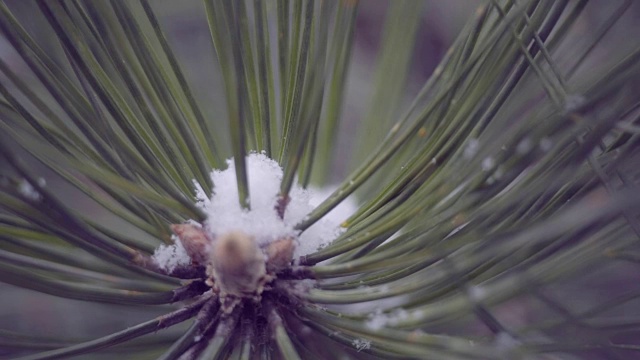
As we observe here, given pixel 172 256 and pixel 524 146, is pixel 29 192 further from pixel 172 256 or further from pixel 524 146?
pixel 524 146

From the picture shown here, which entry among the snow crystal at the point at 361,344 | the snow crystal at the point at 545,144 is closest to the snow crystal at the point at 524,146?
the snow crystal at the point at 545,144

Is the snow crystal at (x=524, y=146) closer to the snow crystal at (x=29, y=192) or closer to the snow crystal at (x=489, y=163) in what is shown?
the snow crystal at (x=489, y=163)

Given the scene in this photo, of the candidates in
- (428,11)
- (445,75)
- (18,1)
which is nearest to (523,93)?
(445,75)

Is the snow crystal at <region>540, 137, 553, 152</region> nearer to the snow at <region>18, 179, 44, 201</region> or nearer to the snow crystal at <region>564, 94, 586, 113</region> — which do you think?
the snow crystal at <region>564, 94, 586, 113</region>


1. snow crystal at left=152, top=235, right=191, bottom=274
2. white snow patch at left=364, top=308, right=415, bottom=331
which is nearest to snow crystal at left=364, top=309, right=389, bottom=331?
white snow patch at left=364, top=308, right=415, bottom=331

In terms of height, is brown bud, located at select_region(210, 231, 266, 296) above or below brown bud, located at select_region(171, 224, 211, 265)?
below

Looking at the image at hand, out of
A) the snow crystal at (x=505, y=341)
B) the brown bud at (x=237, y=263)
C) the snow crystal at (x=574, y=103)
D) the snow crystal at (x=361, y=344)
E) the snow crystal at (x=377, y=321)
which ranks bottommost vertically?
the snow crystal at (x=505, y=341)

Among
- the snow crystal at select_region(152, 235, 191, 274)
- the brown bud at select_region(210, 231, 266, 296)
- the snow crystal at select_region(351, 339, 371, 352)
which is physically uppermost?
the snow crystal at select_region(152, 235, 191, 274)

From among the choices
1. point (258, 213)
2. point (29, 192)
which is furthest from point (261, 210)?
point (29, 192)
